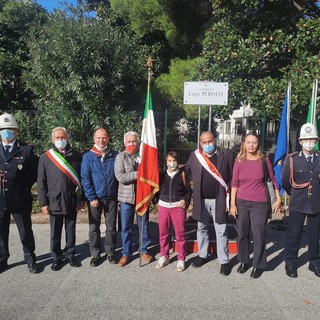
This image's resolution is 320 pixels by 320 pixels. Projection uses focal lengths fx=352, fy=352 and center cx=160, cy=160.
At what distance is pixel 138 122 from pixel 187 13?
506cm

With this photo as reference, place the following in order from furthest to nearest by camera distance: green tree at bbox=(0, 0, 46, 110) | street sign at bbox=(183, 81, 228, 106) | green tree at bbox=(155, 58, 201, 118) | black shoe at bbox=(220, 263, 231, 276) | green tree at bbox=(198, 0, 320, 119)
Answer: green tree at bbox=(0, 0, 46, 110), green tree at bbox=(155, 58, 201, 118), green tree at bbox=(198, 0, 320, 119), street sign at bbox=(183, 81, 228, 106), black shoe at bbox=(220, 263, 231, 276)

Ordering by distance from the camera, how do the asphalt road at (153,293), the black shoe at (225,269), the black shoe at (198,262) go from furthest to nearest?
the black shoe at (198,262) → the black shoe at (225,269) → the asphalt road at (153,293)

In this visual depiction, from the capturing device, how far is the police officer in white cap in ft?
14.8

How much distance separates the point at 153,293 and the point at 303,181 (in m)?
2.36

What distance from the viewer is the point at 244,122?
31.9ft

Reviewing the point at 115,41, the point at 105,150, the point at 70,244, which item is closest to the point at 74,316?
the point at 70,244

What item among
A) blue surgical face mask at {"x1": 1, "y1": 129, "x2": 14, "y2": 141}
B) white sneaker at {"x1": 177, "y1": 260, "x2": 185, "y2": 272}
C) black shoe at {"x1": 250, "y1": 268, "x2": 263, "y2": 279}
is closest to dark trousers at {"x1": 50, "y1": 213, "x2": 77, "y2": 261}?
blue surgical face mask at {"x1": 1, "y1": 129, "x2": 14, "y2": 141}

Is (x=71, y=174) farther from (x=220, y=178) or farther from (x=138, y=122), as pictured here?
(x=138, y=122)

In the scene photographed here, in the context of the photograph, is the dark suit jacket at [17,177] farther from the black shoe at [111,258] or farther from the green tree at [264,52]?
the green tree at [264,52]

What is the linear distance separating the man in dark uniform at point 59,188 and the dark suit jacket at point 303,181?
9.27 feet

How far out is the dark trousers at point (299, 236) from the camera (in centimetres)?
459

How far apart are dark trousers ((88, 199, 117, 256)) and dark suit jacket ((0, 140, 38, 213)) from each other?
34.0 inches

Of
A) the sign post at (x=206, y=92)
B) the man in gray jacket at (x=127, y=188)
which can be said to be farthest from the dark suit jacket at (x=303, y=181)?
the sign post at (x=206, y=92)

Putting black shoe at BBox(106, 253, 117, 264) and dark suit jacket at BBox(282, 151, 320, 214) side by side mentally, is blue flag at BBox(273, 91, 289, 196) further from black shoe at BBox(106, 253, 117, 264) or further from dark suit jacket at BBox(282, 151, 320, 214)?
black shoe at BBox(106, 253, 117, 264)
